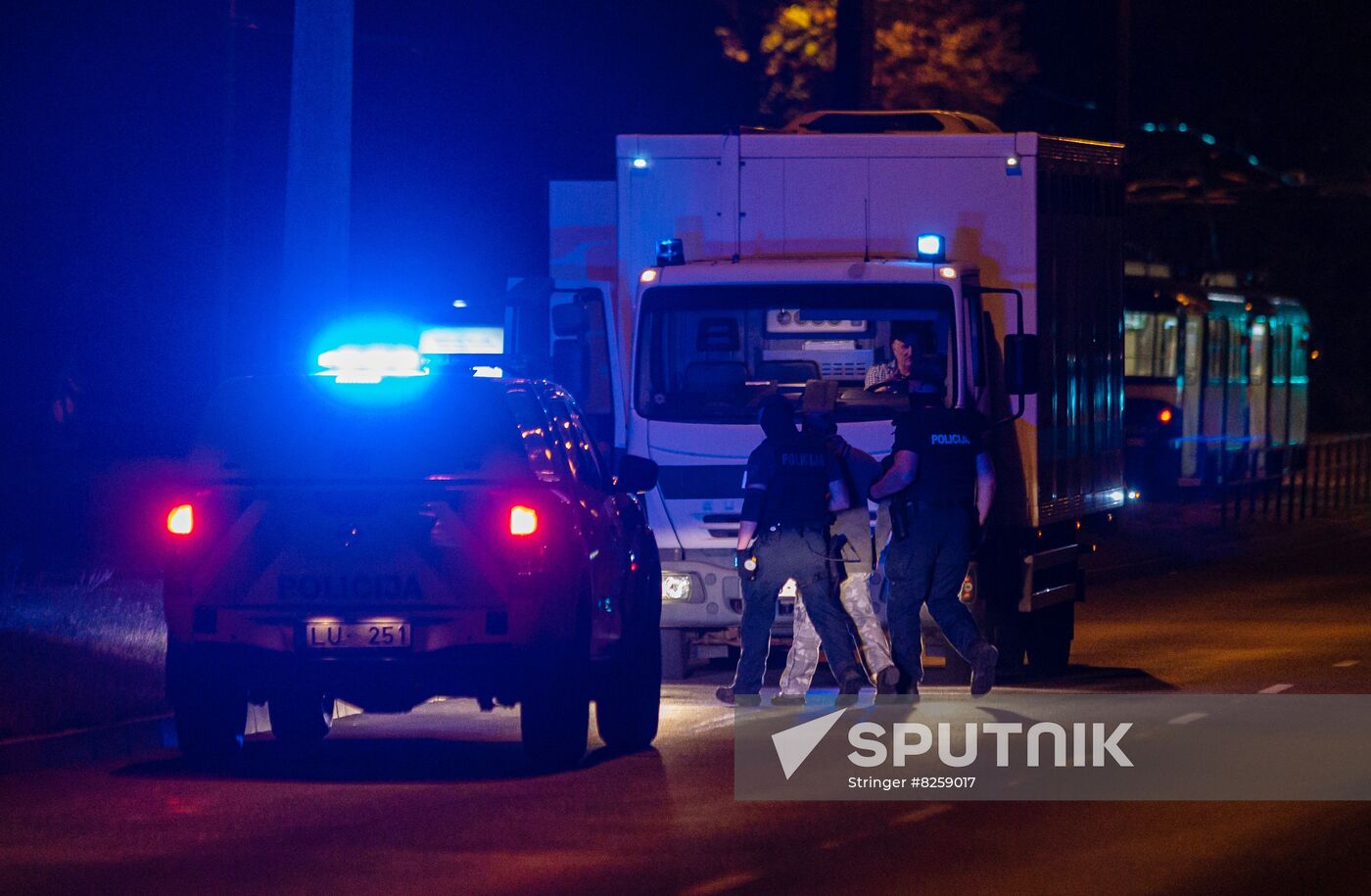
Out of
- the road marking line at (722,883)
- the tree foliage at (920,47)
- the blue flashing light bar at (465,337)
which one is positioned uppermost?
the tree foliage at (920,47)

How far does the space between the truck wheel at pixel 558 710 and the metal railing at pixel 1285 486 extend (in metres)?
21.2

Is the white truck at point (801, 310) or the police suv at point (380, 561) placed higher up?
the white truck at point (801, 310)

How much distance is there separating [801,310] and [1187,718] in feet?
11.2

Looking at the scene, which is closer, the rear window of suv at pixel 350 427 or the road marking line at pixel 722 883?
the road marking line at pixel 722 883

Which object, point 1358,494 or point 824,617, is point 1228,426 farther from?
point 824,617

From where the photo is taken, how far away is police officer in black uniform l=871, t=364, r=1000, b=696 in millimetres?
13805

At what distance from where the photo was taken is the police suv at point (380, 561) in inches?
444

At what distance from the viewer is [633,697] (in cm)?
1259

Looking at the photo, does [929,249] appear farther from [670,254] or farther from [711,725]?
[711,725]

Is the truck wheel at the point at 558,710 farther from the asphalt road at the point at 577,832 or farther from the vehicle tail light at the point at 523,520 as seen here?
the vehicle tail light at the point at 523,520

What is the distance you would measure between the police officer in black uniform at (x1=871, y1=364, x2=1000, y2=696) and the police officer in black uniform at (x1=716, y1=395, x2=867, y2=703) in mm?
385

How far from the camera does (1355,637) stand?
61.3ft

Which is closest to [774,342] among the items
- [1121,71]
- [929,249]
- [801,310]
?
[801,310]

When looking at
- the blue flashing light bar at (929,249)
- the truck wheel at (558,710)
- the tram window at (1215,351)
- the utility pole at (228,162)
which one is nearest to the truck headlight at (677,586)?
the blue flashing light bar at (929,249)
